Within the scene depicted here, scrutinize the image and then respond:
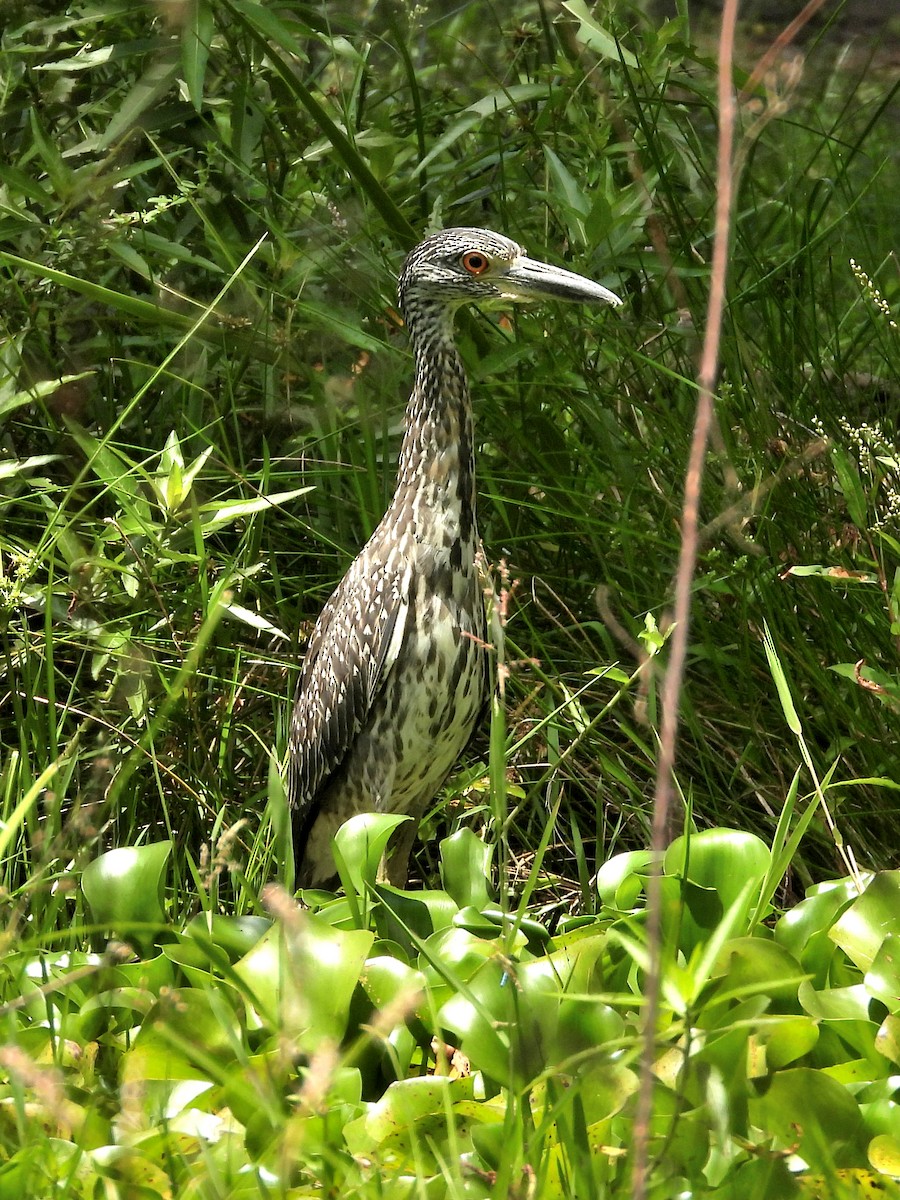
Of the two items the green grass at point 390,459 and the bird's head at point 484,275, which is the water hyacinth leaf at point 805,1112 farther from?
the bird's head at point 484,275

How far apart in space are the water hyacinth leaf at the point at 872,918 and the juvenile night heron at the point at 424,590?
1.10m

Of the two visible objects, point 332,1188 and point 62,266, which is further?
point 62,266

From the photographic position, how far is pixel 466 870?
3064 mm

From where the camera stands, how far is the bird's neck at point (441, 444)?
11.2 ft

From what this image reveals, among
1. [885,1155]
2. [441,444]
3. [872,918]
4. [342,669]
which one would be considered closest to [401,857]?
[342,669]

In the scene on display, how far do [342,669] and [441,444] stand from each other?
0.58m

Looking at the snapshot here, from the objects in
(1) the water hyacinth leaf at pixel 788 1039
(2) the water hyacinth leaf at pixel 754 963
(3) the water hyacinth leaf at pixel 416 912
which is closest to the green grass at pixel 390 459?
(3) the water hyacinth leaf at pixel 416 912

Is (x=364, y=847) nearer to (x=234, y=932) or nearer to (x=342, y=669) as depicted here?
(x=234, y=932)

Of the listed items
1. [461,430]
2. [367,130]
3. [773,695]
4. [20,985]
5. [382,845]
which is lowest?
[20,985]

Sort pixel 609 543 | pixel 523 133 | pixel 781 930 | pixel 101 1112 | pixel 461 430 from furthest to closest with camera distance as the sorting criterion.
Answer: pixel 523 133
pixel 609 543
pixel 461 430
pixel 781 930
pixel 101 1112

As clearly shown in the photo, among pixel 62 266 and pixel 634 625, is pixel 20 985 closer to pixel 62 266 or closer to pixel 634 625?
pixel 634 625

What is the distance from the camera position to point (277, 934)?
8.39ft

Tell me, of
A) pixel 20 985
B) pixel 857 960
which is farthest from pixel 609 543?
pixel 20 985

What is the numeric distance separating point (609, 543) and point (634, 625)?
42cm
